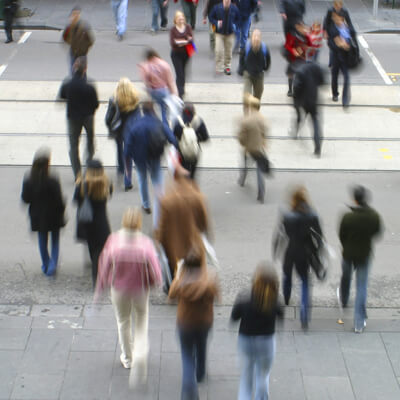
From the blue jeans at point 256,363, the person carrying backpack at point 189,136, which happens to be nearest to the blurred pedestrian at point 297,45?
the person carrying backpack at point 189,136

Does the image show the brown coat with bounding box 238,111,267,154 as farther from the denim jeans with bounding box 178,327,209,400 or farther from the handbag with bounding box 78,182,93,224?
the denim jeans with bounding box 178,327,209,400

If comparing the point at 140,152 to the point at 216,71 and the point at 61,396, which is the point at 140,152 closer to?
the point at 61,396

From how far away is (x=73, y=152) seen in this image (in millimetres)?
10023

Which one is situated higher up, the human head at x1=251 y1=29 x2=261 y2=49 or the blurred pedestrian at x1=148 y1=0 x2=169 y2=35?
the human head at x1=251 y1=29 x2=261 y2=49

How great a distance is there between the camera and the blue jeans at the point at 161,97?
993 centimetres

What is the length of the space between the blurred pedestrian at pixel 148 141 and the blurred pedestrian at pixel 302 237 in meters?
2.03

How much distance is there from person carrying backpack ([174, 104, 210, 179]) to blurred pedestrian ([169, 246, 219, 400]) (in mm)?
2779

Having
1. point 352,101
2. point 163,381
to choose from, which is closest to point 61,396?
point 163,381

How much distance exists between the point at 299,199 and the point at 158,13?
37.4 feet

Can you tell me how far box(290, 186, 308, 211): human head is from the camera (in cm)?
684

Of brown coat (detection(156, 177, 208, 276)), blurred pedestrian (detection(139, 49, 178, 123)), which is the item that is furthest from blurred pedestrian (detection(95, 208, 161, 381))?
blurred pedestrian (detection(139, 49, 178, 123))

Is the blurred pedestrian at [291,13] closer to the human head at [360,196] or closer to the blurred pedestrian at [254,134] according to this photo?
the blurred pedestrian at [254,134]

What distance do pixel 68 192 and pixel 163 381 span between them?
4.17 metres

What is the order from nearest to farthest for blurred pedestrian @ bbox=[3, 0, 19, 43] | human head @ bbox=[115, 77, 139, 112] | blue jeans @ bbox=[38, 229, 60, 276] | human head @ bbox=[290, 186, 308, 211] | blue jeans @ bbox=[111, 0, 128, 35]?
human head @ bbox=[290, 186, 308, 211] < blue jeans @ bbox=[38, 229, 60, 276] < human head @ bbox=[115, 77, 139, 112] < blurred pedestrian @ bbox=[3, 0, 19, 43] < blue jeans @ bbox=[111, 0, 128, 35]
